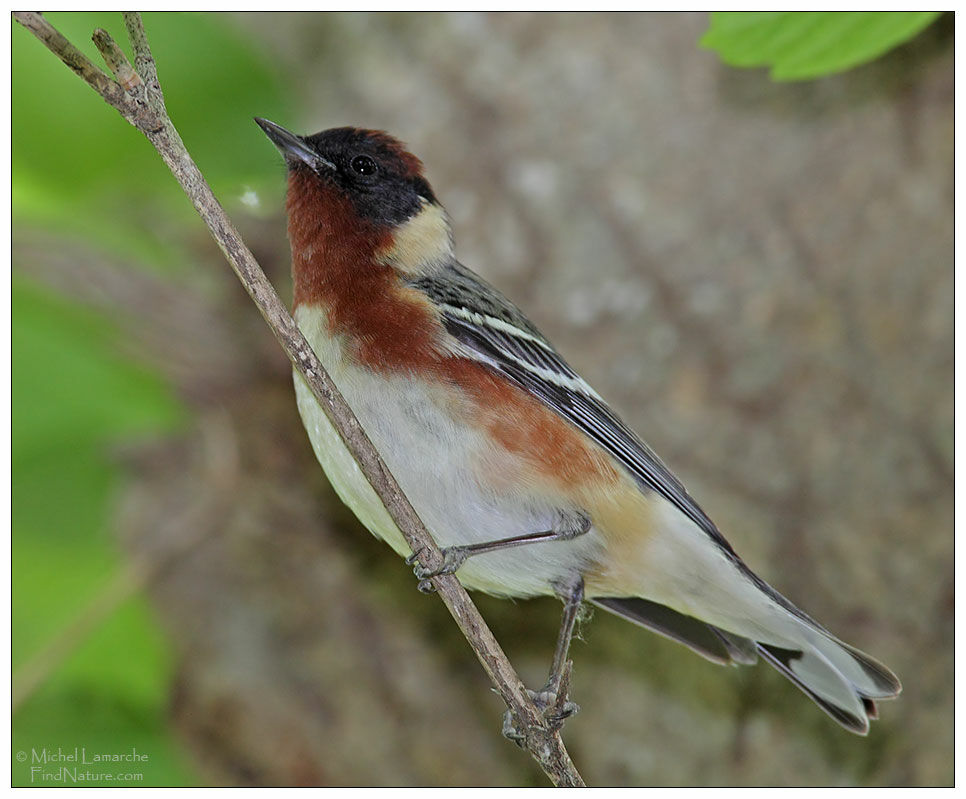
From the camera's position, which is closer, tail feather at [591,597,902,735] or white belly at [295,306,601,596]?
white belly at [295,306,601,596]

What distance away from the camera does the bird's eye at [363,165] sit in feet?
7.38

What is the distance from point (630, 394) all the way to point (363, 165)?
180cm

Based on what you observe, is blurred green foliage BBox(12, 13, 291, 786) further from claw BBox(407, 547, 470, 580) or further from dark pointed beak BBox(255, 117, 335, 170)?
claw BBox(407, 547, 470, 580)

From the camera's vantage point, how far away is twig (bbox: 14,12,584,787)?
150 centimetres

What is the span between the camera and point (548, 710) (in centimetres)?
205

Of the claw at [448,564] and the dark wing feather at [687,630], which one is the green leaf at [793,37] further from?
the dark wing feather at [687,630]

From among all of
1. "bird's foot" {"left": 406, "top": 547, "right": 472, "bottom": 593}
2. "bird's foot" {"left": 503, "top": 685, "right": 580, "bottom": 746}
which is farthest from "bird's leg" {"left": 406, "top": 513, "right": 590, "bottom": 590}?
"bird's foot" {"left": 503, "top": 685, "right": 580, "bottom": 746}

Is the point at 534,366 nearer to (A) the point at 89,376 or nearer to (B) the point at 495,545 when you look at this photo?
(B) the point at 495,545

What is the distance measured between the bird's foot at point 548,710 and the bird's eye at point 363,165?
3.87 ft

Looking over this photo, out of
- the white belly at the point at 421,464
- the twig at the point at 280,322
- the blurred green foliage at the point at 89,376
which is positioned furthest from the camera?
the blurred green foliage at the point at 89,376

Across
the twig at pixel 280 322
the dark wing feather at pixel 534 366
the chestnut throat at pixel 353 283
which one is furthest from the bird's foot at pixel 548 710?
the chestnut throat at pixel 353 283

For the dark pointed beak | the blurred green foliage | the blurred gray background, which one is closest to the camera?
the dark pointed beak

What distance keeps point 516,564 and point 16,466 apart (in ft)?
4.21
